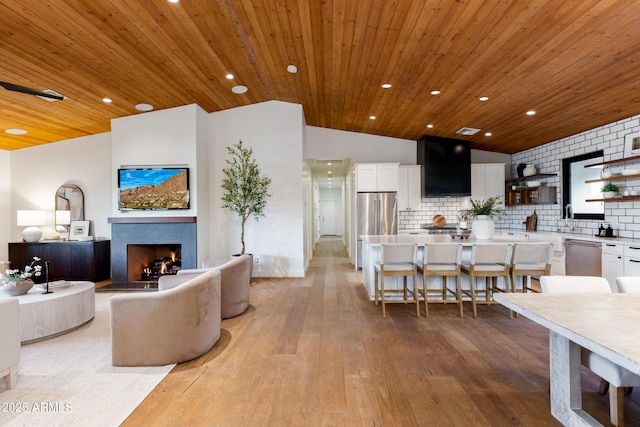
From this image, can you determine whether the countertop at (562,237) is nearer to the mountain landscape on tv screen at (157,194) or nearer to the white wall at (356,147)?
the white wall at (356,147)

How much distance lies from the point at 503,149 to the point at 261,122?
5.04 m

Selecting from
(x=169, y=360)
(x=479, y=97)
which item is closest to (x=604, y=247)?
(x=479, y=97)

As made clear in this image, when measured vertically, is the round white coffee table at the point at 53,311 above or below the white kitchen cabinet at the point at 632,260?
below

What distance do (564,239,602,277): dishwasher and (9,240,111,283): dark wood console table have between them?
7642 millimetres

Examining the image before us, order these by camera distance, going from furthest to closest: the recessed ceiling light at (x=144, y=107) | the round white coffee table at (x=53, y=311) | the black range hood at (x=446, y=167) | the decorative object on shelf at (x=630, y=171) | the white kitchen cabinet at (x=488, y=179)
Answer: the white kitchen cabinet at (x=488, y=179), the black range hood at (x=446, y=167), the recessed ceiling light at (x=144, y=107), the decorative object on shelf at (x=630, y=171), the round white coffee table at (x=53, y=311)

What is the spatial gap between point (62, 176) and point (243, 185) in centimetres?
361

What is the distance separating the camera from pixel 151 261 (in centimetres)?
597

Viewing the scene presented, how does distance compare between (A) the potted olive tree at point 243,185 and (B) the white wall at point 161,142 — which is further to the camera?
(A) the potted olive tree at point 243,185

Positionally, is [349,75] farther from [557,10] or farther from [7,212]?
[7,212]

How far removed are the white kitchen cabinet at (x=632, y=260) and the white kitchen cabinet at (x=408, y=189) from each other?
3582 millimetres

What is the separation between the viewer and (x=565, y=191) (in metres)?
5.69

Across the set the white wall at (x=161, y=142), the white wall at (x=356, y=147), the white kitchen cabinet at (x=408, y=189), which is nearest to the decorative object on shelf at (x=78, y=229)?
the white wall at (x=161, y=142)

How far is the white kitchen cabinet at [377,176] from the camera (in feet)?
22.4

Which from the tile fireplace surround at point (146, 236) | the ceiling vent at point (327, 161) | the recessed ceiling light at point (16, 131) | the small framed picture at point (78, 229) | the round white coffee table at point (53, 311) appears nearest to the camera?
the round white coffee table at point (53, 311)
